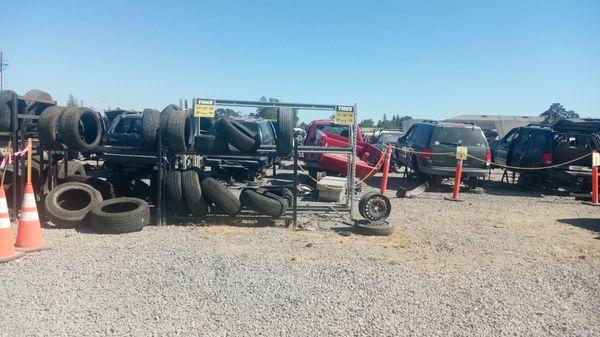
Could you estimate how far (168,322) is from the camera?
4.22m

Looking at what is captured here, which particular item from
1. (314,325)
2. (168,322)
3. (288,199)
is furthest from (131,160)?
(314,325)

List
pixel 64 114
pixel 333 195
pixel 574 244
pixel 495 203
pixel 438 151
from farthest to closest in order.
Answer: pixel 438 151
pixel 495 203
pixel 333 195
pixel 64 114
pixel 574 244

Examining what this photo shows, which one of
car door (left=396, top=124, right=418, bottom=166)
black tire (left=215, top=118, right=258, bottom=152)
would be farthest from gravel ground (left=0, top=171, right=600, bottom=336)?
car door (left=396, top=124, right=418, bottom=166)

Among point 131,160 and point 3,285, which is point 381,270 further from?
point 131,160

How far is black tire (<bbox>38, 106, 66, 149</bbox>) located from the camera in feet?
27.1

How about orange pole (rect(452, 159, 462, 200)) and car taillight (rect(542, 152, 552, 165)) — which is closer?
orange pole (rect(452, 159, 462, 200))

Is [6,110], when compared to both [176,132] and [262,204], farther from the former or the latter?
[262,204]

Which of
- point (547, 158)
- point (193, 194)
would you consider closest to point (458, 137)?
point (547, 158)

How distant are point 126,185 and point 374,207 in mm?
4790

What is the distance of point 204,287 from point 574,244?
599 cm

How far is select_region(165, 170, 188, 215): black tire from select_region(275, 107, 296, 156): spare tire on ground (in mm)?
1779

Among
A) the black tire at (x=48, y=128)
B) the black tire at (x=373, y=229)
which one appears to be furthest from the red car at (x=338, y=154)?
the black tire at (x=48, y=128)

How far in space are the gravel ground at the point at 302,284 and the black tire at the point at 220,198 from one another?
0.36 m

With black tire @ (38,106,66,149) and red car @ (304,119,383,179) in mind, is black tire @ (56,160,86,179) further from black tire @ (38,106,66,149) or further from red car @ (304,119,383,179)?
red car @ (304,119,383,179)
